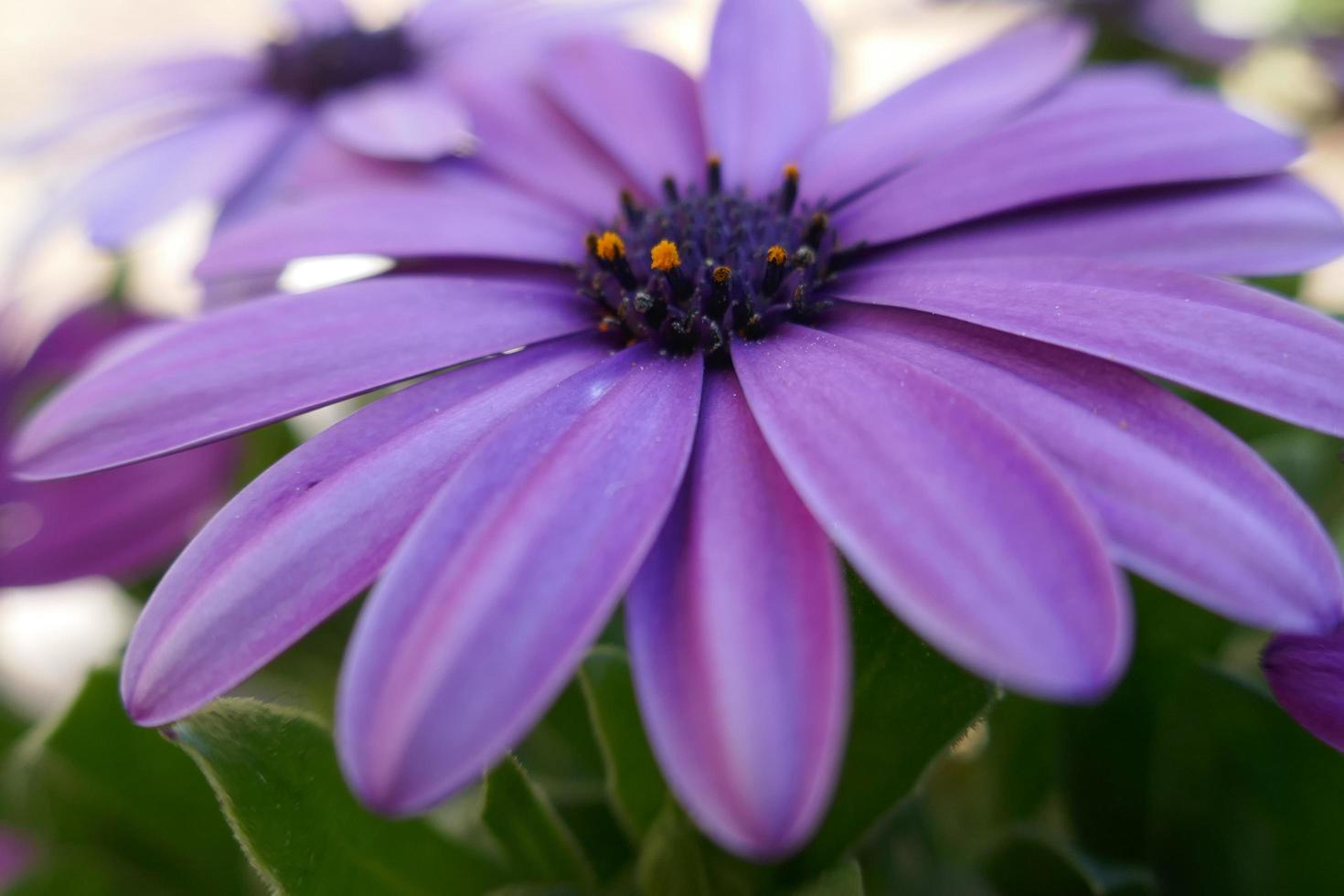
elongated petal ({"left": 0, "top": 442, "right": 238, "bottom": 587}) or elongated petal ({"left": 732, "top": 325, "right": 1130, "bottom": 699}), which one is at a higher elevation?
elongated petal ({"left": 0, "top": 442, "right": 238, "bottom": 587})

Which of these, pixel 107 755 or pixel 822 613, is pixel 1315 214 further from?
pixel 107 755

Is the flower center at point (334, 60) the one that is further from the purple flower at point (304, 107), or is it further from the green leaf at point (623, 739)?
the green leaf at point (623, 739)

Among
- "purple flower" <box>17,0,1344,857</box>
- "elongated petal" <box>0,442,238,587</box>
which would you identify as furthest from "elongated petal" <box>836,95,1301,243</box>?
"elongated petal" <box>0,442,238,587</box>

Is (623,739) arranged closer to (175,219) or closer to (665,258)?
(665,258)

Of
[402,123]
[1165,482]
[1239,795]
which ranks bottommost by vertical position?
[1239,795]

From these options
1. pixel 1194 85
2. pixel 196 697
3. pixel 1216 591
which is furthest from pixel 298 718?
pixel 1194 85

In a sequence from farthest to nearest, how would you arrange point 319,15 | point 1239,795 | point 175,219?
point 319,15
point 175,219
point 1239,795

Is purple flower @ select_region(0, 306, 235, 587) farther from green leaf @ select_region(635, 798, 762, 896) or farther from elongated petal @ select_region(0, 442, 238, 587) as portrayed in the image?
green leaf @ select_region(635, 798, 762, 896)

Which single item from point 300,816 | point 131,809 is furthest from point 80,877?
point 300,816
